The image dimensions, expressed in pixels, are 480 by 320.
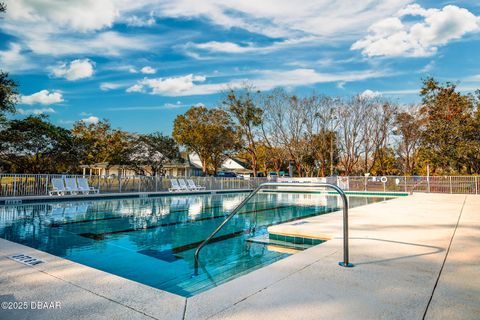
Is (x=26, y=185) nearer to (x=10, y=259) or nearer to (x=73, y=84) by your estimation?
(x=10, y=259)

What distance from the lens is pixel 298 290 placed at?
2656mm

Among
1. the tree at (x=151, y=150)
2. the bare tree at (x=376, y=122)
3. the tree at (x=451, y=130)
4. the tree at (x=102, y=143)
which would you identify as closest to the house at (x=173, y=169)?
the tree at (x=102, y=143)

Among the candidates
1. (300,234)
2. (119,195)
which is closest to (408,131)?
(119,195)

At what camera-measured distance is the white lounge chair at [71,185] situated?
47.7ft

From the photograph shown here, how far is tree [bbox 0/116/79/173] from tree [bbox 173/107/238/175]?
11.3m

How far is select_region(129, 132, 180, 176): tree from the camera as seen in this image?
1051 inches

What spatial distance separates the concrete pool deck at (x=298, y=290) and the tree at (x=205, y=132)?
2657 centimetres

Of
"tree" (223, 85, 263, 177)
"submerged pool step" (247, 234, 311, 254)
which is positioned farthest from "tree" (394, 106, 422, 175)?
"submerged pool step" (247, 234, 311, 254)

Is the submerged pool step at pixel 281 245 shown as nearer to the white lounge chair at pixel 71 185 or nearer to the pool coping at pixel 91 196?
the pool coping at pixel 91 196

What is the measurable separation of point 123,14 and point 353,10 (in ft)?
43.7

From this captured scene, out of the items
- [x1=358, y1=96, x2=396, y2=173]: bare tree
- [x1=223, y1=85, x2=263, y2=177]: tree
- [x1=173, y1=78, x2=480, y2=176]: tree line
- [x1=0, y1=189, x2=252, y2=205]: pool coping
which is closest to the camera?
[x1=0, y1=189, x2=252, y2=205]: pool coping

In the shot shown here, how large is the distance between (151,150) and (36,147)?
355 inches

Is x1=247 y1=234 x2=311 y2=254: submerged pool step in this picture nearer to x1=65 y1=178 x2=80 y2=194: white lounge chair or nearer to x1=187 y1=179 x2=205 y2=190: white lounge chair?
x1=65 y1=178 x2=80 y2=194: white lounge chair

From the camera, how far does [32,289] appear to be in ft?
8.91
